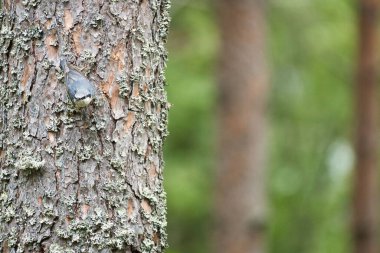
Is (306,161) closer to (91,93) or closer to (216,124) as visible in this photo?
(216,124)

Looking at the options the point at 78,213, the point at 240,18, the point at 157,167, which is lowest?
the point at 78,213

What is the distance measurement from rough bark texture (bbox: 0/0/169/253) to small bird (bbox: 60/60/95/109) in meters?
0.02

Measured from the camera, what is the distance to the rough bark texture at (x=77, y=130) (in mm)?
2293

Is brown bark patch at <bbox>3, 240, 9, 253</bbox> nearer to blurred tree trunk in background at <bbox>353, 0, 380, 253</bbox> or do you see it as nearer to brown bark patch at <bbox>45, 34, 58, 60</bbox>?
brown bark patch at <bbox>45, 34, 58, 60</bbox>

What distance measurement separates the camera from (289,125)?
13906 millimetres

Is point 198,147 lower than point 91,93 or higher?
higher

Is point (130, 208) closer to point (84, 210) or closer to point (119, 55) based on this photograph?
point (84, 210)

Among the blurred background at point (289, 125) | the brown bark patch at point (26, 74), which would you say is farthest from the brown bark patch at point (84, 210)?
the blurred background at point (289, 125)

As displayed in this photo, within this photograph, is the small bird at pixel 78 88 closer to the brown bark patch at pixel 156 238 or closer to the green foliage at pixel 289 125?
the brown bark patch at pixel 156 238

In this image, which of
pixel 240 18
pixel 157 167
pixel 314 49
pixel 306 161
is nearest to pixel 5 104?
pixel 157 167

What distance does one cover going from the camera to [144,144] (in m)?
2.37

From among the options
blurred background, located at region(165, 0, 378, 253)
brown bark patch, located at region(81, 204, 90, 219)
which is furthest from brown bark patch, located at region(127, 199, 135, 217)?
blurred background, located at region(165, 0, 378, 253)

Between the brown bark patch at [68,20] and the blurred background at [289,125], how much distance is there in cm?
802

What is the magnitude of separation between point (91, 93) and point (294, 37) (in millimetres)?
10188
